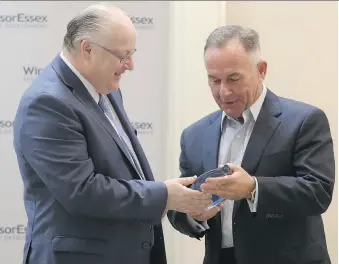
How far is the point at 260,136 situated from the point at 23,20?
167 cm

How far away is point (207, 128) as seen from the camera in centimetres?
206

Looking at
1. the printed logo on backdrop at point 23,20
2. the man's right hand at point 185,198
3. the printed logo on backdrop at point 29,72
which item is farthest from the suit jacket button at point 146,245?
the printed logo on backdrop at point 23,20

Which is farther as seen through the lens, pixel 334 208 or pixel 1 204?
pixel 334 208

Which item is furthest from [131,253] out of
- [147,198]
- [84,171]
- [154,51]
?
[154,51]

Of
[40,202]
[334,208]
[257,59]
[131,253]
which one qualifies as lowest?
[334,208]

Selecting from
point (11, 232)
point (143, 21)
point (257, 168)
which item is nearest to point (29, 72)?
point (143, 21)

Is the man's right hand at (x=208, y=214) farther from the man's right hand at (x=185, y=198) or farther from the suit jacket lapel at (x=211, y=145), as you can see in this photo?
the suit jacket lapel at (x=211, y=145)

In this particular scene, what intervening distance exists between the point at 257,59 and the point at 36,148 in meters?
0.88

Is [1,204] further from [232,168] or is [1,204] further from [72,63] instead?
[232,168]

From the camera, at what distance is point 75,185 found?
1.55 metres

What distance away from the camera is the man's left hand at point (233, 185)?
5.61 ft

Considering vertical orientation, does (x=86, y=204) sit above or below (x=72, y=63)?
below

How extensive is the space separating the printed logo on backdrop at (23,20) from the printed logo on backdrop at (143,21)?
50 cm

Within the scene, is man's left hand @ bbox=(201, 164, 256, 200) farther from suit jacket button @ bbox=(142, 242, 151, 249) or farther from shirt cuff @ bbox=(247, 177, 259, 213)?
suit jacket button @ bbox=(142, 242, 151, 249)
